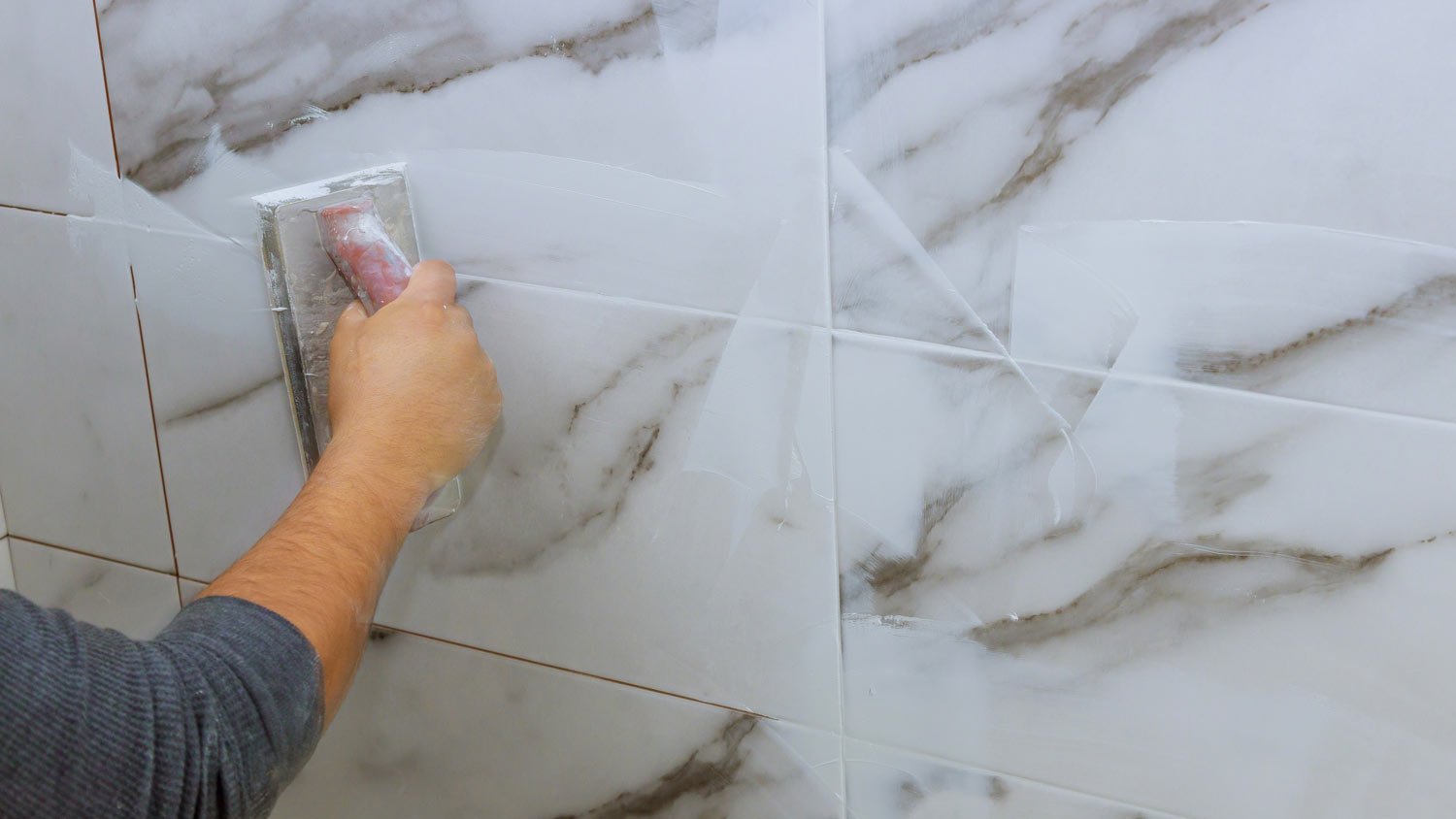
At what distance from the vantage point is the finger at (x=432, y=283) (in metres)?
0.83

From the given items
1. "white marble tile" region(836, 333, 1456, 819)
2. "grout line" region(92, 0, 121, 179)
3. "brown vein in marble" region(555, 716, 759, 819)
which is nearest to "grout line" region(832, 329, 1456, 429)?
"white marble tile" region(836, 333, 1456, 819)

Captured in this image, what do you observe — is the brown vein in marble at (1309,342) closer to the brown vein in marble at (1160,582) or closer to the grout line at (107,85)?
the brown vein in marble at (1160,582)

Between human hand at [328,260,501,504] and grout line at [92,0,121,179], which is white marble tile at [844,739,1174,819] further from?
grout line at [92,0,121,179]

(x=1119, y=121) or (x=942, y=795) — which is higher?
(x=1119, y=121)

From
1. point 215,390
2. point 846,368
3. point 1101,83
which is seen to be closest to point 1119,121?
point 1101,83

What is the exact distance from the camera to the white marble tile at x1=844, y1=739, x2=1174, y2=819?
2.75 ft

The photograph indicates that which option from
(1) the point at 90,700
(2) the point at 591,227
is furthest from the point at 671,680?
(1) the point at 90,700

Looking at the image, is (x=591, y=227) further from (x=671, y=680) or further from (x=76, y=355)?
(x=76, y=355)

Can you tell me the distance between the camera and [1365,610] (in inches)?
27.8

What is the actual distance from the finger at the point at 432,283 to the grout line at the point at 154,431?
12.9 inches

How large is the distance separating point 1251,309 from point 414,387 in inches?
20.9

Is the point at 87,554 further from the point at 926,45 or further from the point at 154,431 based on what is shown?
the point at 926,45

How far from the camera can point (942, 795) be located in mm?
883

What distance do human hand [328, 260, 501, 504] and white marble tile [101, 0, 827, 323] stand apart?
70 mm
